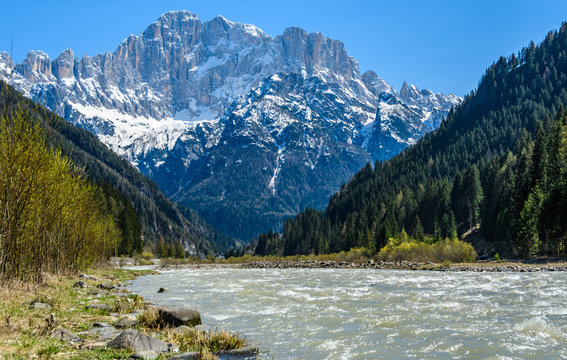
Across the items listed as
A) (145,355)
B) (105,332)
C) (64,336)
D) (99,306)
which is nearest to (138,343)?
(145,355)

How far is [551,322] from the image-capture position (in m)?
17.1

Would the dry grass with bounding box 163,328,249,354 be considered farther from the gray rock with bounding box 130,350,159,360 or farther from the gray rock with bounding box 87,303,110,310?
the gray rock with bounding box 87,303,110,310

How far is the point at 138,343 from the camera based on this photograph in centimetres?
1166

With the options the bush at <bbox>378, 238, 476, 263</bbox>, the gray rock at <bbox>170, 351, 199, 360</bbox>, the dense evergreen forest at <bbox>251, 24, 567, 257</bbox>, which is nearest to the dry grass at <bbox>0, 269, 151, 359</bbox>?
the gray rock at <bbox>170, 351, 199, 360</bbox>

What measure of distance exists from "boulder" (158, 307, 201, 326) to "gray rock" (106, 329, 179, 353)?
4.42 meters

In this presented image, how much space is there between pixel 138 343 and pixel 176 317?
528cm

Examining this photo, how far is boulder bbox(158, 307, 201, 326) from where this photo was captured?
54.8 ft

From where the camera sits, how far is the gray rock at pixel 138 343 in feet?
37.6

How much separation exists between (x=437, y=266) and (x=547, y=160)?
35412 mm

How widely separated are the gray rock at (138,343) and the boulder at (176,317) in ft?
14.5

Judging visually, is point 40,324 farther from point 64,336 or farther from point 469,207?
point 469,207

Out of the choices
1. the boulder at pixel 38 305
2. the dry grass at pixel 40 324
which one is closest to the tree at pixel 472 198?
the dry grass at pixel 40 324

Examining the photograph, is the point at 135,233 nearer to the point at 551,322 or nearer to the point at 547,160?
the point at 547,160


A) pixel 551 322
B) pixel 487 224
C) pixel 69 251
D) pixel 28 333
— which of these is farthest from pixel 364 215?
pixel 28 333
